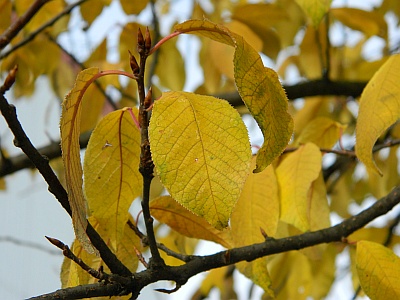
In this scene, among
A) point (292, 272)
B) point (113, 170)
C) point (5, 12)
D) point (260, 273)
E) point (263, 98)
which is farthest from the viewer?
point (292, 272)

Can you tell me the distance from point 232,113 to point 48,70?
88 centimetres

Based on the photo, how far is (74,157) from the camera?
50 centimetres

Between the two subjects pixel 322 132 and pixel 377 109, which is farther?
pixel 322 132

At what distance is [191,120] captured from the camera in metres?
0.48

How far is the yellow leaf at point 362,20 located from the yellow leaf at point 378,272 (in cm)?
66

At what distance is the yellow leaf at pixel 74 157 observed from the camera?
0.48m

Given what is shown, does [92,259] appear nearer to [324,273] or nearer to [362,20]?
[324,273]

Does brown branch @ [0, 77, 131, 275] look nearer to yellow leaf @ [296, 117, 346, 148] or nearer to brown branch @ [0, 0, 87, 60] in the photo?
yellow leaf @ [296, 117, 346, 148]

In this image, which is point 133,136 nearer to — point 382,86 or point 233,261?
point 233,261

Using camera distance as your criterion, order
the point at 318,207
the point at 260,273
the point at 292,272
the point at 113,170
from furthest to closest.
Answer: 1. the point at 292,272
2. the point at 318,207
3. the point at 260,273
4. the point at 113,170

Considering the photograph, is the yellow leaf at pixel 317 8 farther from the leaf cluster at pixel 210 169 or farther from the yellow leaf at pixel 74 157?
the yellow leaf at pixel 74 157

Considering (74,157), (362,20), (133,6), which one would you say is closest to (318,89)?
(362,20)

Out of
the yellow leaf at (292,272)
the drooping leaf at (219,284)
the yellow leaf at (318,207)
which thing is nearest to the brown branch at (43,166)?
the yellow leaf at (318,207)

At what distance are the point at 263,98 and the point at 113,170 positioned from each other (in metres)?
0.21
